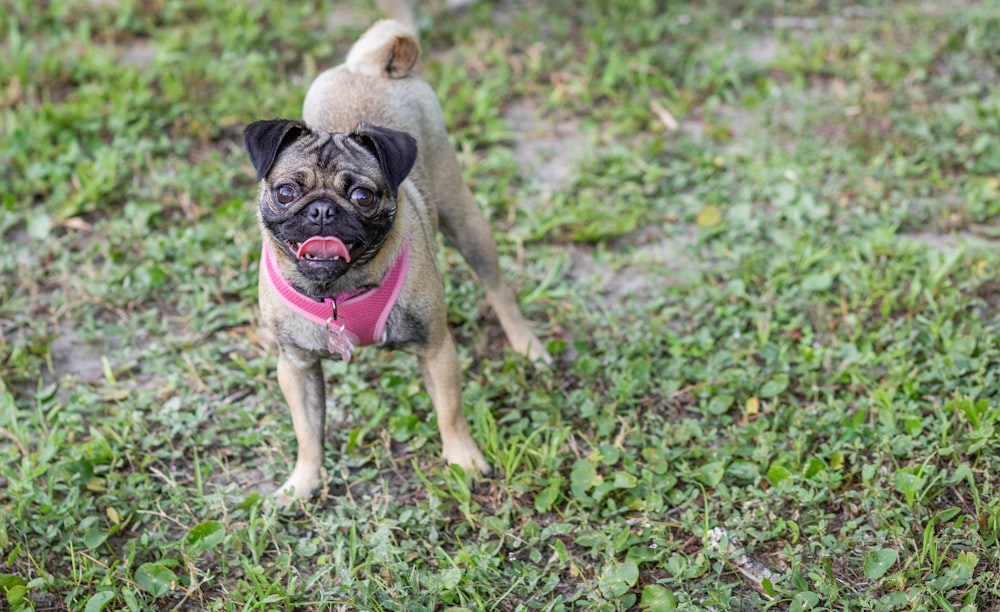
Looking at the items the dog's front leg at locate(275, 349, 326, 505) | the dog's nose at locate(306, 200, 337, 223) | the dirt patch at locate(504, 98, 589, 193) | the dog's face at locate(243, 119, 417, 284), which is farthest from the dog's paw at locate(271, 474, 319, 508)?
the dirt patch at locate(504, 98, 589, 193)

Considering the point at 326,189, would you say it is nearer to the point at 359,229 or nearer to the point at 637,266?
the point at 359,229

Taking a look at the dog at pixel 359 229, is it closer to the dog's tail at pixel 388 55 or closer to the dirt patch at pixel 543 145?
the dog's tail at pixel 388 55

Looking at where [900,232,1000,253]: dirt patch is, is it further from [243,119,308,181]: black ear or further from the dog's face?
[243,119,308,181]: black ear

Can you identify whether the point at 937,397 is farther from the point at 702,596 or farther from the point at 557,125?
the point at 557,125

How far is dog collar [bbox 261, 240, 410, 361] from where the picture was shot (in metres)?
3.70

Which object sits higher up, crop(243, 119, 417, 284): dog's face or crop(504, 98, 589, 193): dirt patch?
crop(243, 119, 417, 284): dog's face

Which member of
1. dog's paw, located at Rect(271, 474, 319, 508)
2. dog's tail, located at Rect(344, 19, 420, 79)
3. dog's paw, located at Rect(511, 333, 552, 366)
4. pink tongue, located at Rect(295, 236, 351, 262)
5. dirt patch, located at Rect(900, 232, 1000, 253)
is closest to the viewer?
pink tongue, located at Rect(295, 236, 351, 262)

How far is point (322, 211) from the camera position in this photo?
338 centimetres

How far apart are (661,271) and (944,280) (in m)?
1.47

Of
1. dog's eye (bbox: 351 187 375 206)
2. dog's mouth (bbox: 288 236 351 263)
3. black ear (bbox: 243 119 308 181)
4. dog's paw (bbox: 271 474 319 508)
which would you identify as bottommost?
dog's paw (bbox: 271 474 319 508)

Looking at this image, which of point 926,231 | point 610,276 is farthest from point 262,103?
point 926,231

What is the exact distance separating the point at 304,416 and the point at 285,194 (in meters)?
1.07

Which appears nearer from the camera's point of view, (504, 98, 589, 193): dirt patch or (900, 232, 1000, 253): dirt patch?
(900, 232, 1000, 253): dirt patch

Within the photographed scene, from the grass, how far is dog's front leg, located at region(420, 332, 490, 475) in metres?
0.10
